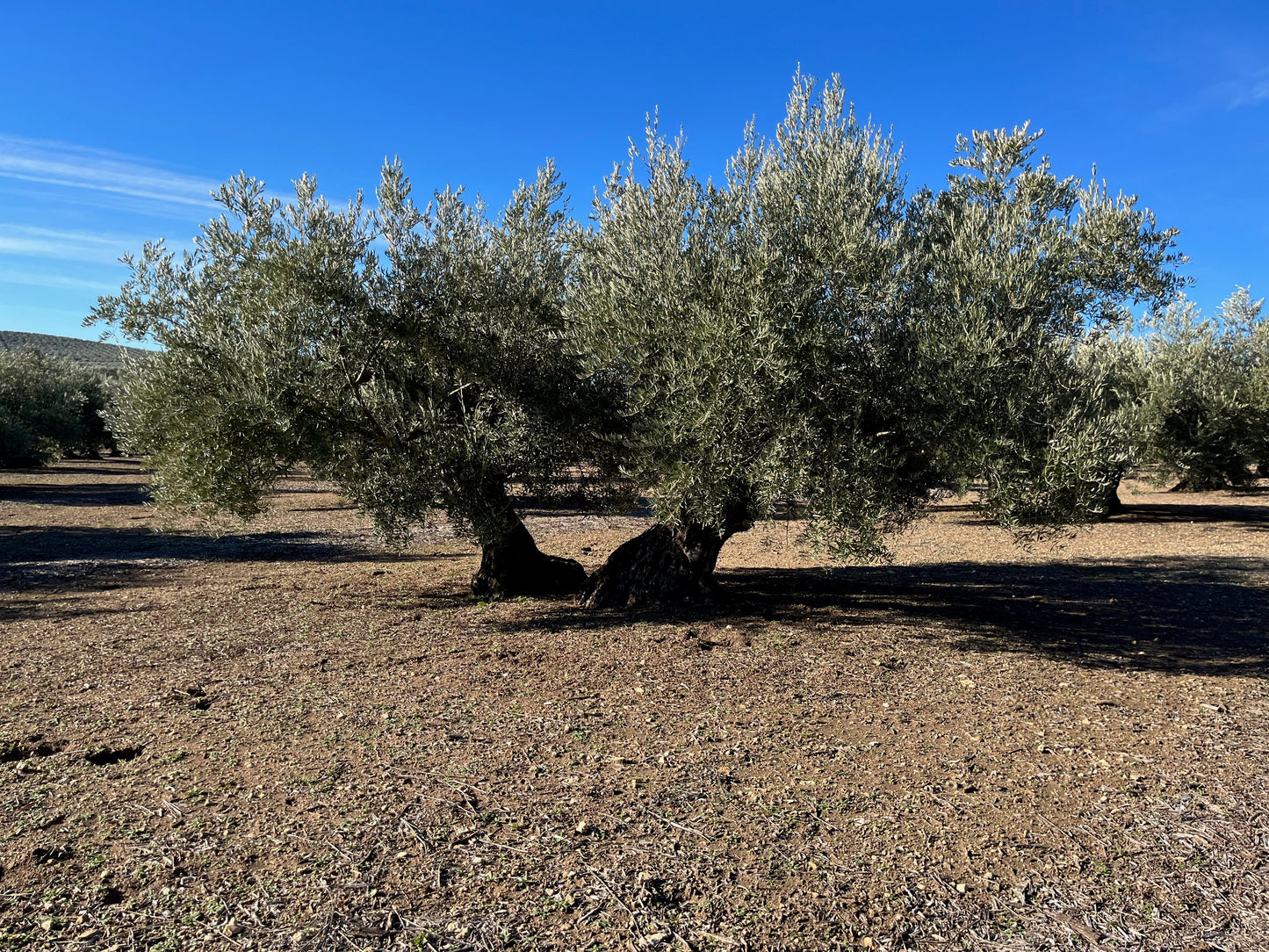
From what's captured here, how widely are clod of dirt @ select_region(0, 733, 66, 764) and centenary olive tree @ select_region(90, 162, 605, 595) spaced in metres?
3.34

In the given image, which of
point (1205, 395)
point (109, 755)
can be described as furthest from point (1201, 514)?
point (109, 755)

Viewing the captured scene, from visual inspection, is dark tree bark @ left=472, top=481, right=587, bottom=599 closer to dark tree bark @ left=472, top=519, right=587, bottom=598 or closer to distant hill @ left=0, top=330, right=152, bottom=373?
dark tree bark @ left=472, top=519, right=587, bottom=598

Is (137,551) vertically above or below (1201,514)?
below

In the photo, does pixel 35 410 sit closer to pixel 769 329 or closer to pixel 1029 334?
pixel 769 329

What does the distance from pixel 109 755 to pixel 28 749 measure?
77 cm

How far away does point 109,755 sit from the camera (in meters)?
6.44

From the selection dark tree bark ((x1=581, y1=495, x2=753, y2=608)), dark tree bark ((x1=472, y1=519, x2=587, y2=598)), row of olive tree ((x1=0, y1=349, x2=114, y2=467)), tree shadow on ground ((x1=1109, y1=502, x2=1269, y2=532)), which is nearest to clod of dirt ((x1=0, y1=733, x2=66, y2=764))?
dark tree bark ((x1=472, y1=519, x2=587, y2=598))

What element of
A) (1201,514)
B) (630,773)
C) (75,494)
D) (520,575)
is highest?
(1201,514)

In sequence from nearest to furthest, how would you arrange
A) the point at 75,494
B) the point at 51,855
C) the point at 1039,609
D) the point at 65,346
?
the point at 51,855
the point at 1039,609
the point at 75,494
the point at 65,346

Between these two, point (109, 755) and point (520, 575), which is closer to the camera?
point (109, 755)

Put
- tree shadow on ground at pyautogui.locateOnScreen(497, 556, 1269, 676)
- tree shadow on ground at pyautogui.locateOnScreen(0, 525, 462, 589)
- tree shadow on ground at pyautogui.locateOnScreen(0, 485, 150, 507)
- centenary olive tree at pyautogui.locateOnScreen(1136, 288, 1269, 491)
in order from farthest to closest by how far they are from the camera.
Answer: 1. tree shadow on ground at pyautogui.locateOnScreen(0, 485, 150, 507)
2. centenary olive tree at pyautogui.locateOnScreen(1136, 288, 1269, 491)
3. tree shadow on ground at pyautogui.locateOnScreen(0, 525, 462, 589)
4. tree shadow on ground at pyautogui.locateOnScreen(497, 556, 1269, 676)

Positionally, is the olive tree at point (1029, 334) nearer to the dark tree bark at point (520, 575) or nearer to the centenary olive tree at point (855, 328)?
the centenary olive tree at point (855, 328)

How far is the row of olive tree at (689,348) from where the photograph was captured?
8.01 metres

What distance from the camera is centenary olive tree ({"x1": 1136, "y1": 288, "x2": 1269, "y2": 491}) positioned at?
22.0 meters
